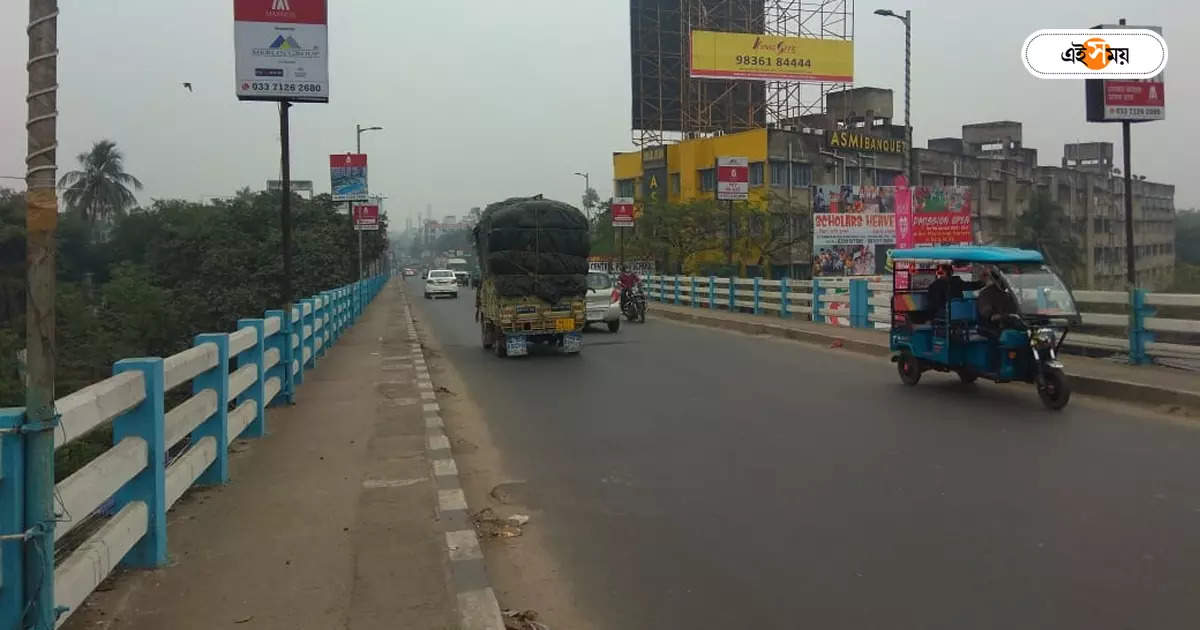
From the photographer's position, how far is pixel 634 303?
84.8 ft

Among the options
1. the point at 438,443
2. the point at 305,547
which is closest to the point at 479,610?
the point at 305,547

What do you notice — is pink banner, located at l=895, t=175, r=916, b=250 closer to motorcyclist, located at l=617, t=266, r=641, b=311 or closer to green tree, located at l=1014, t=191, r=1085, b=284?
motorcyclist, located at l=617, t=266, r=641, b=311

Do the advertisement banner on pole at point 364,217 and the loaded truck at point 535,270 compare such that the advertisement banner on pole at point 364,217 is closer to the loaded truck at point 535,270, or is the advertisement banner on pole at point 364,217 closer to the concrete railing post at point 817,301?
the concrete railing post at point 817,301

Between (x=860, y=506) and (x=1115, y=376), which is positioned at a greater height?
(x=1115, y=376)

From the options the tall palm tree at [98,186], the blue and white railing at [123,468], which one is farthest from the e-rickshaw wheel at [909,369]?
the tall palm tree at [98,186]

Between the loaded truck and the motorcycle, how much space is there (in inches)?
362

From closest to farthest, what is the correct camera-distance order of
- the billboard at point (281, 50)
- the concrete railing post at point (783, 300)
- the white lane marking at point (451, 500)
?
the white lane marking at point (451, 500)
the billboard at point (281, 50)
the concrete railing post at point (783, 300)

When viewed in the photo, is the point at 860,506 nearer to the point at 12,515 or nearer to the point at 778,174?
the point at 12,515

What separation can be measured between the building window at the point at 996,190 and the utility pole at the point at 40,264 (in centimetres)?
6533

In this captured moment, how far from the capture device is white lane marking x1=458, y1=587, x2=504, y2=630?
3.92 meters

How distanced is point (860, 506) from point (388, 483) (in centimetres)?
322

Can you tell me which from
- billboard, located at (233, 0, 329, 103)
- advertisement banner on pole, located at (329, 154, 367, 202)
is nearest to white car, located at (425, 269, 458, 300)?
advertisement banner on pole, located at (329, 154, 367, 202)

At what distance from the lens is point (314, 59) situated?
10.3 meters

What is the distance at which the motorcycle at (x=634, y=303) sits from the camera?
1017 inches
